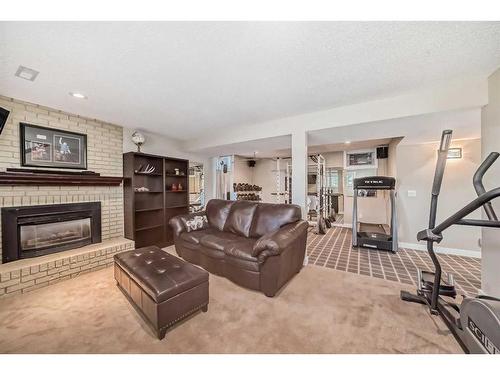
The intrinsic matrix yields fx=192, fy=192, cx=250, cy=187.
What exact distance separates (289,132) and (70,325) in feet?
11.6

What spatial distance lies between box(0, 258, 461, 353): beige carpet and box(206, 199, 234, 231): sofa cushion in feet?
4.06

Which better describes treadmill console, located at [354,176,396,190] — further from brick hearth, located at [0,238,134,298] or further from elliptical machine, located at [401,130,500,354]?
brick hearth, located at [0,238,134,298]

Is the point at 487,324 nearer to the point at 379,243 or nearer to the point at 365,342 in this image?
the point at 365,342

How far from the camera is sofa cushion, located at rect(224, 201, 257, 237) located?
10.2 feet

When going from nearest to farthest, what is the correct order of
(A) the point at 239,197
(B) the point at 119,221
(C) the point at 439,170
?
(C) the point at 439,170 → (B) the point at 119,221 → (A) the point at 239,197

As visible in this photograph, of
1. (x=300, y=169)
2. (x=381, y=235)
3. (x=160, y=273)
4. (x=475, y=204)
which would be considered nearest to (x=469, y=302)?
(x=475, y=204)

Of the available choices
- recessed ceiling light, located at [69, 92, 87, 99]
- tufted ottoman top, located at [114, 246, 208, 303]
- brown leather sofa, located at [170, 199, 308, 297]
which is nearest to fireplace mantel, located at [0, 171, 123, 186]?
recessed ceiling light, located at [69, 92, 87, 99]

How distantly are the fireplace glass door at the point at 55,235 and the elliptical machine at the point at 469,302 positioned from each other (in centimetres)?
450

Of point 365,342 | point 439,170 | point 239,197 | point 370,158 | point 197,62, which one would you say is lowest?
point 365,342

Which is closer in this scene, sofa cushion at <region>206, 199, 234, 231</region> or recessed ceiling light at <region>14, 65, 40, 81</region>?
recessed ceiling light at <region>14, 65, 40, 81</region>

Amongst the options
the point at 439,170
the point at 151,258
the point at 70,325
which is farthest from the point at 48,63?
the point at 439,170

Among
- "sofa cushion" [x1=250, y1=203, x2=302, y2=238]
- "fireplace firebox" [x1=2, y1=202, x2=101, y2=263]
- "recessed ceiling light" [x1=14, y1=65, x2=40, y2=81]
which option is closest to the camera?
"recessed ceiling light" [x1=14, y1=65, x2=40, y2=81]

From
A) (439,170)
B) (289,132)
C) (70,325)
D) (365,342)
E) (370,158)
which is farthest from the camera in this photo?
(370,158)

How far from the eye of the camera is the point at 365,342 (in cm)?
150
